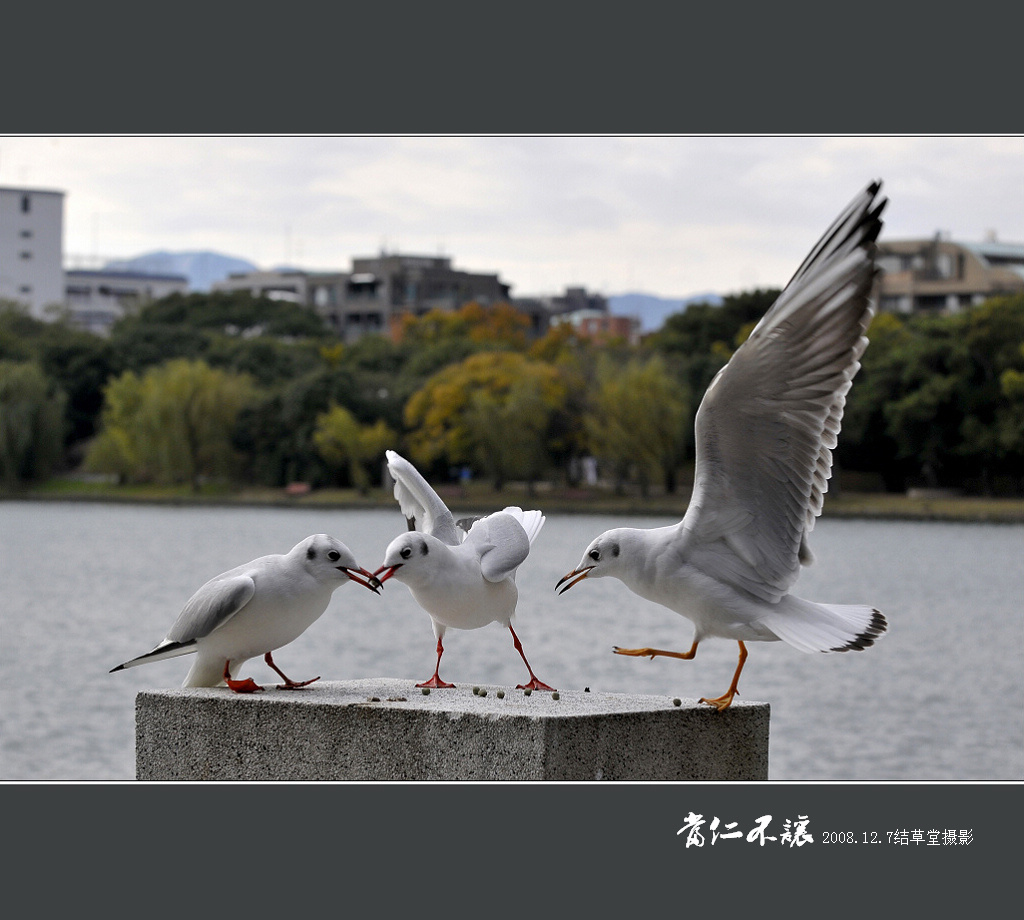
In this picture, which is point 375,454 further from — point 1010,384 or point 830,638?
point 830,638

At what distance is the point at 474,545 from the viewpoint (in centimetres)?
589

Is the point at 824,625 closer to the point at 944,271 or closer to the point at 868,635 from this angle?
the point at 868,635

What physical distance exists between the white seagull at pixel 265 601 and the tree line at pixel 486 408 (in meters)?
41.3

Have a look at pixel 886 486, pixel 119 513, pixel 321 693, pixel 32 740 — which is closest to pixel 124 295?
pixel 119 513

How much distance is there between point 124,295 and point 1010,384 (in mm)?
78234

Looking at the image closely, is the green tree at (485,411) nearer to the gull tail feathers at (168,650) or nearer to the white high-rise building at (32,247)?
the white high-rise building at (32,247)

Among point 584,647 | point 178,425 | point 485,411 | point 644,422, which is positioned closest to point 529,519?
point 584,647

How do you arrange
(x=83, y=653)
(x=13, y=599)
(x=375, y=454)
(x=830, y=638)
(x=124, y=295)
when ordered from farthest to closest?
1. (x=124, y=295)
2. (x=375, y=454)
3. (x=13, y=599)
4. (x=83, y=653)
5. (x=830, y=638)

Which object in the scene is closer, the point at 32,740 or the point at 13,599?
the point at 32,740

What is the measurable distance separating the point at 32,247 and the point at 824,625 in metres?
61.4

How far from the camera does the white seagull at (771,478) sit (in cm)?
512

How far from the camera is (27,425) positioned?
166 feet

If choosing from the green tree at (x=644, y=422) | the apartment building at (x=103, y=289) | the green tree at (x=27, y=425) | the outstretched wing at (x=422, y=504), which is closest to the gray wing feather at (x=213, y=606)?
the outstretched wing at (x=422, y=504)

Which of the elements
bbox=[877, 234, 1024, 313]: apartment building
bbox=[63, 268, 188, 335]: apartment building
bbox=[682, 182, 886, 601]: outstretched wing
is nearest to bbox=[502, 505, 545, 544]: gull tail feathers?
bbox=[682, 182, 886, 601]: outstretched wing
